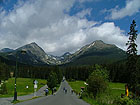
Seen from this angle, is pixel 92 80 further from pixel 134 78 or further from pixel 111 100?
pixel 134 78

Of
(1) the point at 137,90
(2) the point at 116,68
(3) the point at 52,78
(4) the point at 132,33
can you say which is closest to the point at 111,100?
(1) the point at 137,90

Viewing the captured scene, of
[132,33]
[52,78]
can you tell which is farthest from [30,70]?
[132,33]

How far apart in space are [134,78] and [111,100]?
28484mm

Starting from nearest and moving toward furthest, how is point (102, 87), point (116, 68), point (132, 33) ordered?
point (102, 87), point (132, 33), point (116, 68)

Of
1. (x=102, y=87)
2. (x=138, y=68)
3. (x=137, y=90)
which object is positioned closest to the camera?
(x=102, y=87)

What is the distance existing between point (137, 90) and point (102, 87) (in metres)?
17.2

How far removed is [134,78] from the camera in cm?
4494

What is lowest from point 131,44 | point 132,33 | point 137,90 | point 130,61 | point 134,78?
point 137,90

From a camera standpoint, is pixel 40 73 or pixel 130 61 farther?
pixel 40 73

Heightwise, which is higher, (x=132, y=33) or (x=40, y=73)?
(x=132, y=33)

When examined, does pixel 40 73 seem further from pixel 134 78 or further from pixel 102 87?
pixel 102 87

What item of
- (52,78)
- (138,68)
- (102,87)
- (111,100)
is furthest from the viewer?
(52,78)

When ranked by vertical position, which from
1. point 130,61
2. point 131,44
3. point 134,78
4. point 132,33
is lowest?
point 134,78

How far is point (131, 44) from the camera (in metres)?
47.6
